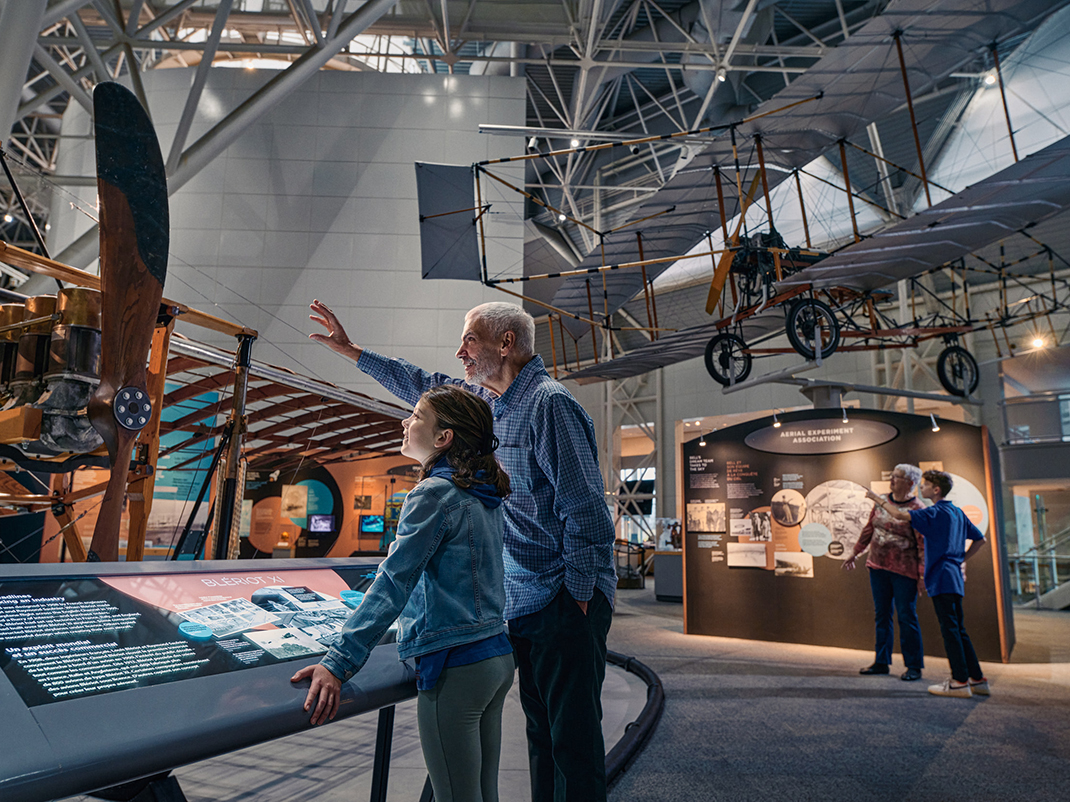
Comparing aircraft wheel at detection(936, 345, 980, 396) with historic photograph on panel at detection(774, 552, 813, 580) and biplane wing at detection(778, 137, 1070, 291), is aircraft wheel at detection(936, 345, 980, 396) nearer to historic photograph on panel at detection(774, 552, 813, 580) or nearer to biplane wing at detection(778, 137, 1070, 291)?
biplane wing at detection(778, 137, 1070, 291)

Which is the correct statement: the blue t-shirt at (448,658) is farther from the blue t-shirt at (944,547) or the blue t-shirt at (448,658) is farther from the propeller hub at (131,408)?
the blue t-shirt at (944,547)

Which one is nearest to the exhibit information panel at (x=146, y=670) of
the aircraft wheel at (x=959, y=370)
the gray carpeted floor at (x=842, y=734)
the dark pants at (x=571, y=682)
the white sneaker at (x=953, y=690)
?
the dark pants at (x=571, y=682)

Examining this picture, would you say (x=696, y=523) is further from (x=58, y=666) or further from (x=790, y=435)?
(x=58, y=666)

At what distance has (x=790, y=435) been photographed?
7.15 meters

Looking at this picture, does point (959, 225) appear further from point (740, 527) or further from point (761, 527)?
point (740, 527)

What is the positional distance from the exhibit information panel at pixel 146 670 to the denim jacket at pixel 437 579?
0.40ft

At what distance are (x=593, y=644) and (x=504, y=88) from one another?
999 cm

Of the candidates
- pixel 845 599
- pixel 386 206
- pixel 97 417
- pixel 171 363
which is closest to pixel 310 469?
pixel 386 206

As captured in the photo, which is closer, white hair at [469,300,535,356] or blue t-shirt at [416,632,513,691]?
blue t-shirt at [416,632,513,691]

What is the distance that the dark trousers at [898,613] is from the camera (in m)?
4.96

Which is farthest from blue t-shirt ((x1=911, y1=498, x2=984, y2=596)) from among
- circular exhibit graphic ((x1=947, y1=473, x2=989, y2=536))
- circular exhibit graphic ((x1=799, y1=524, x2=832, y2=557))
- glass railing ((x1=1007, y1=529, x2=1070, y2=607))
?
glass railing ((x1=1007, y1=529, x2=1070, y2=607))

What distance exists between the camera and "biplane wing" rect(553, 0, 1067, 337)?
5.63 meters

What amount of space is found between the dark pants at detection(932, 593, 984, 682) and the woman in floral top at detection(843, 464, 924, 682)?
37 centimetres

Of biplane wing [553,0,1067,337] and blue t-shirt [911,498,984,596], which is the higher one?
biplane wing [553,0,1067,337]
